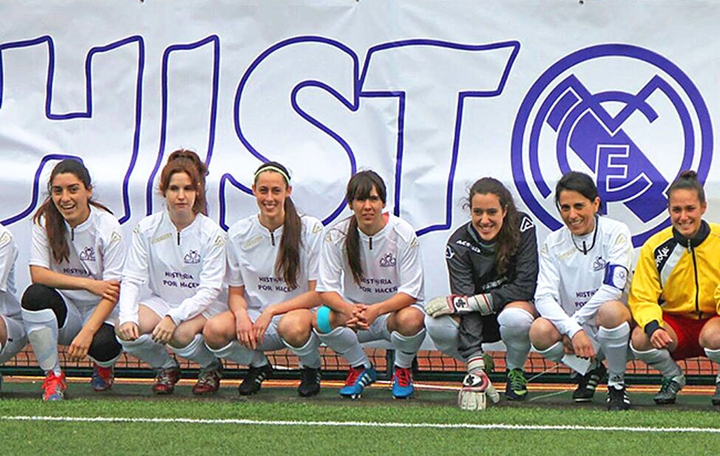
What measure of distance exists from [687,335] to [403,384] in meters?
1.47

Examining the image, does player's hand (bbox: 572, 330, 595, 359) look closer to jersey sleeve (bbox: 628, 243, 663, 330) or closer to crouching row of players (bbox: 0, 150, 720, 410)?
crouching row of players (bbox: 0, 150, 720, 410)

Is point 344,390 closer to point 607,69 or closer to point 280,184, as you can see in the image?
point 280,184

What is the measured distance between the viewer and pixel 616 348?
5.94 m

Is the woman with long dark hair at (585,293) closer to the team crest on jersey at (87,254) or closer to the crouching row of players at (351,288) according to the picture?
the crouching row of players at (351,288)

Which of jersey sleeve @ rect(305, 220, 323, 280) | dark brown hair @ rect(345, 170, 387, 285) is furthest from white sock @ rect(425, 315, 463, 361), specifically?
jersey sleeve @ rect(305, 220, 323, 280)

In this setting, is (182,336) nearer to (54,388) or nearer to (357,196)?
(54,388)

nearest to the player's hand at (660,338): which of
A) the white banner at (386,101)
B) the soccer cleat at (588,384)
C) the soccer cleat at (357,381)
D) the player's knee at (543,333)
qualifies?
the player's knee at (543,333)

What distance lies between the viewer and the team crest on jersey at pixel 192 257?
652 centimetres

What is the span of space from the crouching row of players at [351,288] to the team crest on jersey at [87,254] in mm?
12

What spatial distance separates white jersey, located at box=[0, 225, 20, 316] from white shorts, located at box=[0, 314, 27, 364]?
56 millimetres

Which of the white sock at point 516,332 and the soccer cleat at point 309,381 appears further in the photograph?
the soccer cleat at point 309,381

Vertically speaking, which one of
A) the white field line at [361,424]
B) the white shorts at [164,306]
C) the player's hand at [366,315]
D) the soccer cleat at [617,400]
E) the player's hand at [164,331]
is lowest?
the white field line at [361,424]

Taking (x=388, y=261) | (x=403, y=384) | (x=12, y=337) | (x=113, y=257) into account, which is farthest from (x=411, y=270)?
(x=12, y=337)

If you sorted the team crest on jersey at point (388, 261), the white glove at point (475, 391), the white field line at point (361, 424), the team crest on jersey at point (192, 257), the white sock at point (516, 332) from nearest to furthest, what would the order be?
the white field line at point (361, 424) < the white glove at point (475, 391) < the white sock at point (516, 332) < the team crest on jersey at point (388, 261) < the team crest on jersey at point (192, 257)
